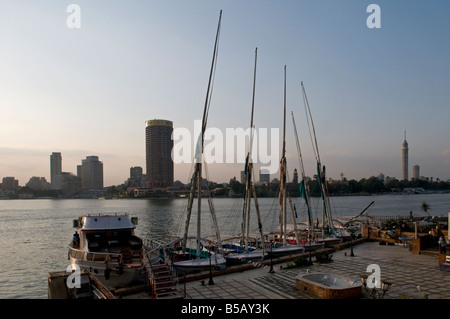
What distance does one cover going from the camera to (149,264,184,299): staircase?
15419 mm

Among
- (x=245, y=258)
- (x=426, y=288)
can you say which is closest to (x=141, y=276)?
(x=245, y=258)

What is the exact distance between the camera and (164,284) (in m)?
16.1

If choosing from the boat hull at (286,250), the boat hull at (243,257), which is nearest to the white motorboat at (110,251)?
the boat hull at (243,257)

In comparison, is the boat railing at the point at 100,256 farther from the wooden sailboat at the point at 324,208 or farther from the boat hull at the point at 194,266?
the wooden sailboat at the point at 324,208

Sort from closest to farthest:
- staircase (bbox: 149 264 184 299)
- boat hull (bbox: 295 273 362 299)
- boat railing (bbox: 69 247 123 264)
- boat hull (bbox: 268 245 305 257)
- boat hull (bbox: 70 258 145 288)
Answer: boat hull (bbox: 295 273 362 299) → staircase (bbox: 149 264 184 299) → boat hull (bbox: 70 258 145 288) → boat railing (bbox: 69 247 123 264) → boat hull (bbox: 268 245 305 257)

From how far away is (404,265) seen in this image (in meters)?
21.7

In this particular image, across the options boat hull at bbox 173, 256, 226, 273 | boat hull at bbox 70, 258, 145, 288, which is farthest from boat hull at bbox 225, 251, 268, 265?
boat hull at bbox 70, 258, 145, 288

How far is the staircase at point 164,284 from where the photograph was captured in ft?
50.6

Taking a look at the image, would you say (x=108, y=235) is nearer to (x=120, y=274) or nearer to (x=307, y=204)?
(x=120, y=274)

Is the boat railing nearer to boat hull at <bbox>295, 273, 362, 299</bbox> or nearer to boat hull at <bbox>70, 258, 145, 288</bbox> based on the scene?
boat hull at <bbox>70, 258, 145, 288</bbox>
